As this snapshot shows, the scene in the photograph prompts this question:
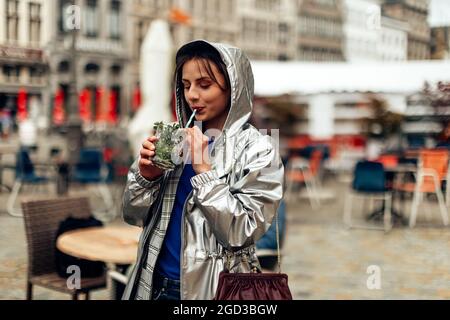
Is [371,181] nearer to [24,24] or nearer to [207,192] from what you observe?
[24,24]

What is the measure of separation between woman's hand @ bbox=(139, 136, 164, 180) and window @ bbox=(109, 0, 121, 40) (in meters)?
14.2

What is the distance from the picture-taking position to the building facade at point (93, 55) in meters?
9.90

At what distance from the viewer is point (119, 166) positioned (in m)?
A: 8.49

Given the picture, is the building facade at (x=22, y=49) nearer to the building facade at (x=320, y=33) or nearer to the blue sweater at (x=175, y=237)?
the blue sweater at (x=175, y=237)

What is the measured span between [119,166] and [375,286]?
440 centimetres

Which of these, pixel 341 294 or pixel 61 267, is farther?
pixel 341 294

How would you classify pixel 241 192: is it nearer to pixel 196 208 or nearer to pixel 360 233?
pixel 196 208

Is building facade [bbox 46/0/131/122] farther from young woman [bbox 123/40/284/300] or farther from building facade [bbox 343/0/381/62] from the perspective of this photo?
young woman [bbox 123/40/284/300]

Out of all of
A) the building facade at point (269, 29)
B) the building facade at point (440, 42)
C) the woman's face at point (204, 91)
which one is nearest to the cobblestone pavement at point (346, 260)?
the building facade at point (440, 42)

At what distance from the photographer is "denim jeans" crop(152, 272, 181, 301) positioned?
6.17 ft

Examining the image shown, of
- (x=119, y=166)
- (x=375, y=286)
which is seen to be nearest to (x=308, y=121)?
(x=119, y=166)

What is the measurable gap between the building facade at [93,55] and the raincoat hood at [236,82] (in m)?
6.49

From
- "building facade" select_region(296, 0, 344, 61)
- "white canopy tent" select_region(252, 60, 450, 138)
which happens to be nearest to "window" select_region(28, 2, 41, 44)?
Answer: "white canopy tent" select_region(252, 60, 450, 138)
